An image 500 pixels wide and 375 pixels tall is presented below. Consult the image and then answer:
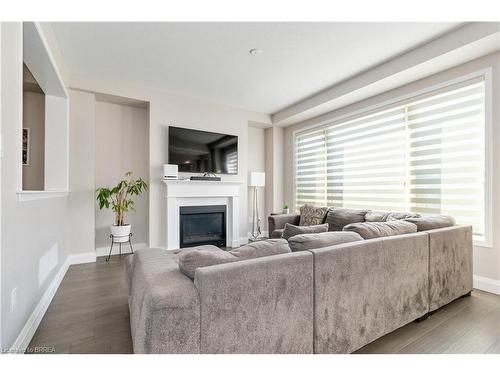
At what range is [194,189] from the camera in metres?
4.29

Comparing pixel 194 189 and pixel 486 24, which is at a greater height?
pixel 486 24

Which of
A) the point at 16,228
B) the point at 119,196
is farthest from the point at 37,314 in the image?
the point at 119,196

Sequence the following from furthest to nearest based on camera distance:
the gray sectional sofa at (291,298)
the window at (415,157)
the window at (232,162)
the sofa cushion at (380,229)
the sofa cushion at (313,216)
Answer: the window at (232,162) → the sofa cushion at (313,216) → the window at (415,157) → the sofa cushion at (380,229) → the gray sectional sofa at (291,298)

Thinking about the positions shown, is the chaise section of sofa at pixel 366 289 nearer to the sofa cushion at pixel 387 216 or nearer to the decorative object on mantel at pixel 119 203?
the sofa cushion at pixel 387 216

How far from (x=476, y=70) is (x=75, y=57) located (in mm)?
4621

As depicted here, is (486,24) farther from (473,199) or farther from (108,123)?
(108,123)

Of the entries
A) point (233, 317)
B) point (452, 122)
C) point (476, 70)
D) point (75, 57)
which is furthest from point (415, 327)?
point (75, 57)

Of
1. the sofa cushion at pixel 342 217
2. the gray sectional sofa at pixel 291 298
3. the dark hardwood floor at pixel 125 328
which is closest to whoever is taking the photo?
the gray sectional sofa at pixel 291 298

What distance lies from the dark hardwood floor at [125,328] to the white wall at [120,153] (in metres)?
1.68

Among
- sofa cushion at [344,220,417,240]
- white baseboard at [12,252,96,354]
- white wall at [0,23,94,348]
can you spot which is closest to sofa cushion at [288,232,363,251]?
sofa cushion at [344,220,417,240]

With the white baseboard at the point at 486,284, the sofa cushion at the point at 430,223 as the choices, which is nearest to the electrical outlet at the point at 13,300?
the sofa cushion at the point at 430,223

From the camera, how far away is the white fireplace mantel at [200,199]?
13.2ft

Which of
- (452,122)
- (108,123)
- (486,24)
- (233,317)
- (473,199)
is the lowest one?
(233,317)
